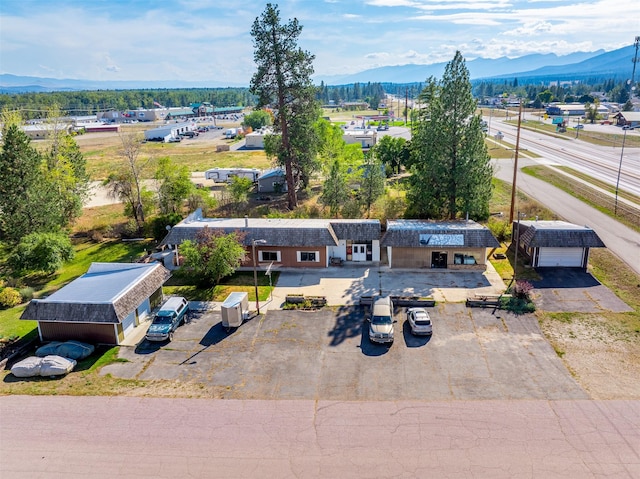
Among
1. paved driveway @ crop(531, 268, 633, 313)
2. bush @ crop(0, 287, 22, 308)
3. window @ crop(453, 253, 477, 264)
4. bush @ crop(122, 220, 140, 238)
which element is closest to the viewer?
paved driveway @ crop(531, 268, 633, 313)

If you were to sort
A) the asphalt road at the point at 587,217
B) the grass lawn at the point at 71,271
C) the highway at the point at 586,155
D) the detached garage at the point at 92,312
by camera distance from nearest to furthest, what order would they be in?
the detached garage at the point at 92,312
the grass lawn at the point at 71,271
the asphalt road at the point at 587,217
the highway at the point at 586,155

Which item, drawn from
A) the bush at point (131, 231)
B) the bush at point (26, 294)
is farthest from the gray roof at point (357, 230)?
the bush at point (26, 294)

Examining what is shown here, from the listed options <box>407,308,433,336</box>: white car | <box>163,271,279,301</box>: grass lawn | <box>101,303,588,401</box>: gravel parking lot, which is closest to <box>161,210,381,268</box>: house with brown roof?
<box>163,271,279,301</box>: grass lawn

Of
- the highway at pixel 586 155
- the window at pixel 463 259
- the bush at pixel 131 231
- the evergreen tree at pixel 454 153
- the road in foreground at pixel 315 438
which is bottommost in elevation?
the road in foreground at pixel 315 438

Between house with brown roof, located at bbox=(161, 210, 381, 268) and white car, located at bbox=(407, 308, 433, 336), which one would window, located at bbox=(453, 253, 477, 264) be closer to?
house with brown roof, located at bbox=(161, 210, 381, 268)

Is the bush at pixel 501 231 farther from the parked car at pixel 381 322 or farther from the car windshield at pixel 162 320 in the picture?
the car windshield at pixel 162 320

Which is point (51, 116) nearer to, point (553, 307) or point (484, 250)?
point (484, 250)
